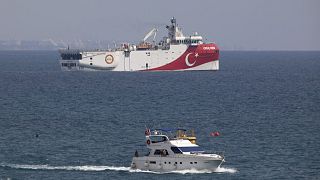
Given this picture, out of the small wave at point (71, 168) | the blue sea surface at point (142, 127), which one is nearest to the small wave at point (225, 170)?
the blue sea surface at point (142, 127)

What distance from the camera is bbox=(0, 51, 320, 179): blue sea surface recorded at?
79.9 m

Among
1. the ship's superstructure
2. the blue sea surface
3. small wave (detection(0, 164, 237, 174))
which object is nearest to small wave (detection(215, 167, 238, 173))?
small wave (detection(0, 164, 237, 174))

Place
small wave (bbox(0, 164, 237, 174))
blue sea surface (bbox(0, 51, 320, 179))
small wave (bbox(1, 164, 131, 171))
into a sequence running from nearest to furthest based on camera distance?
1. small wave (bbox(0, 164, 237, 174))
2. small wave (bbox(1, 164, 131, 171))
3. blue sea surface (bbox(0, 51, 320, 179))

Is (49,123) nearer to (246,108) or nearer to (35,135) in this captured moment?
(35,135)

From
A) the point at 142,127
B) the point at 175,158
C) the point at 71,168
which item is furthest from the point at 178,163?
the point at 142,127

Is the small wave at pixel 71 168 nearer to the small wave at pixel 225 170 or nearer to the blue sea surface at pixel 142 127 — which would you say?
the blue sea surface at pixel 142 127

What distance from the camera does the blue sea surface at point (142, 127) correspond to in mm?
79875

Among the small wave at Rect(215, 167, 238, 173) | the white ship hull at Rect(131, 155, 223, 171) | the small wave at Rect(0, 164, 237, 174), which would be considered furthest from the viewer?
the small wave at Rect(215, 167, 238, 173)

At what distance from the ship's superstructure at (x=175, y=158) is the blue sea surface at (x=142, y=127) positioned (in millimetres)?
735

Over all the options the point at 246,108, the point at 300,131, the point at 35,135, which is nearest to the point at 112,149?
the point at 35,135

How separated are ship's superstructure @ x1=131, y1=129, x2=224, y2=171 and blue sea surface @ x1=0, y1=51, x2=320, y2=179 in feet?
2.41

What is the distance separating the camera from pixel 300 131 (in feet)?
346

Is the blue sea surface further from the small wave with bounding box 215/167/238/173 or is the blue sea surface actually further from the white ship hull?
the white ship hull

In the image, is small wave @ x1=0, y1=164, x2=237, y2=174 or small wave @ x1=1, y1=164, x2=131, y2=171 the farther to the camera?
small wave @ x1=1, y1=164, x2=131, y2=171
